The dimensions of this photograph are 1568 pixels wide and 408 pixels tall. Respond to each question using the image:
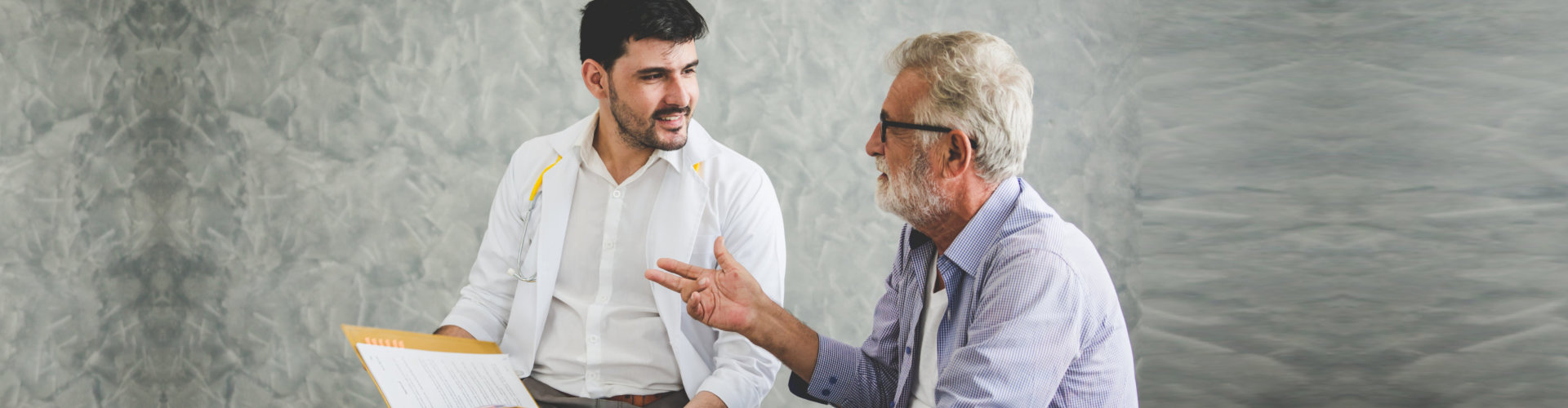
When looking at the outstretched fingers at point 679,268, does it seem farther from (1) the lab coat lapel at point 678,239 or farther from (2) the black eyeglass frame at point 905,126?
(2) the black eyeglass frame at point 905,126

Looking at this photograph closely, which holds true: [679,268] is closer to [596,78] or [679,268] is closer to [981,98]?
[596,78]

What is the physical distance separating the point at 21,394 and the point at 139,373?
1.31ft

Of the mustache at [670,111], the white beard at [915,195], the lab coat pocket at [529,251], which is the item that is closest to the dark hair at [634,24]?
the mustache at [670,111]

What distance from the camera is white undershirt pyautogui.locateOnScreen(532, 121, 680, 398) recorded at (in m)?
2.05

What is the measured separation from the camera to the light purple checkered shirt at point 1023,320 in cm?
135

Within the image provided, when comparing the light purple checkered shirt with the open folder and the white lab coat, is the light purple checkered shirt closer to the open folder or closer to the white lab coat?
the white lab coat

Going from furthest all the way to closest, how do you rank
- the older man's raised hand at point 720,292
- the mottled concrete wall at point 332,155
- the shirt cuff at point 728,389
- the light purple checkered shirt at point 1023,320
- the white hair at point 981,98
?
the mottled concrete wall at point 332,155, the shirt cuff at point 728,389, the older man's raised hand at point 720,292, the white hair at point 981,98, the light purple checkered shirt at point 1023,320

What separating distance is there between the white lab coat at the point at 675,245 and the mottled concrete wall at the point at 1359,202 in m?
0.95

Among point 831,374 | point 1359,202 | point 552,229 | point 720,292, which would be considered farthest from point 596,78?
point 1359,202

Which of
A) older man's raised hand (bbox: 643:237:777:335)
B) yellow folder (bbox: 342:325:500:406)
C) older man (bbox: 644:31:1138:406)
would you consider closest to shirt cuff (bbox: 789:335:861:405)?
older man (bbox: 644:31:1138:406)

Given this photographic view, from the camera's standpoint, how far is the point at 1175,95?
2.22 meters

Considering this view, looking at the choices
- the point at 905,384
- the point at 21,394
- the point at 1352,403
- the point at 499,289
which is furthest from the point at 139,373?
the point at 1352,403

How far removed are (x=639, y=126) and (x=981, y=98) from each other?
79 centimetres

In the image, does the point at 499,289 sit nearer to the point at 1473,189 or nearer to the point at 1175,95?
the point at 1175,95
